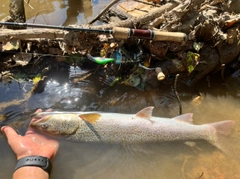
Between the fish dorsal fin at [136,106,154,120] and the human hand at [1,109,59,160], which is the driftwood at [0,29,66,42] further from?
the fish dorsal fin at [136,106,154,120]

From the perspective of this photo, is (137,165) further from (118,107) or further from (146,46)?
(146,46)

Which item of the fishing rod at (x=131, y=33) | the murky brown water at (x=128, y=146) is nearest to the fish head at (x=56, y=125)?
the murky brown water at (x=128, y=146)

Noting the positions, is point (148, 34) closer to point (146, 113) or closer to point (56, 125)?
point (146, 113)

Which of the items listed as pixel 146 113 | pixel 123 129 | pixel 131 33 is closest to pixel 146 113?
pixel 146 113

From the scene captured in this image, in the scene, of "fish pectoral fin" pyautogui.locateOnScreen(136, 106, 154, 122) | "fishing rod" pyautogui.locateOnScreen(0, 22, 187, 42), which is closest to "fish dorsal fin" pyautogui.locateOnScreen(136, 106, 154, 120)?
"fish pectoral fin" pyautogui.locateOnScreen(136, 106, 154, 122)

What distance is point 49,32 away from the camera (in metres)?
4.73

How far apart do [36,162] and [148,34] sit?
8.65ft

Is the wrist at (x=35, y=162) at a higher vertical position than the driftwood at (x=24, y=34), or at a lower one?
lower

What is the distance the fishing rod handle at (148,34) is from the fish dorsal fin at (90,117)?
135 centimetres

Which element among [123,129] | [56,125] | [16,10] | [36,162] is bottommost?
[36,162]

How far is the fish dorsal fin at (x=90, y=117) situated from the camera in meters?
4.02

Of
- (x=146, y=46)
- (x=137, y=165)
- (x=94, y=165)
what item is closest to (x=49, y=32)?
(x=146, y=46)

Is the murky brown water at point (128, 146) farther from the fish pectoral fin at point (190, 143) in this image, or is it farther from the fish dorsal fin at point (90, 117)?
the fish dorsal fin at point (90, 117)

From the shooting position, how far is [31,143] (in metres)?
3.85
